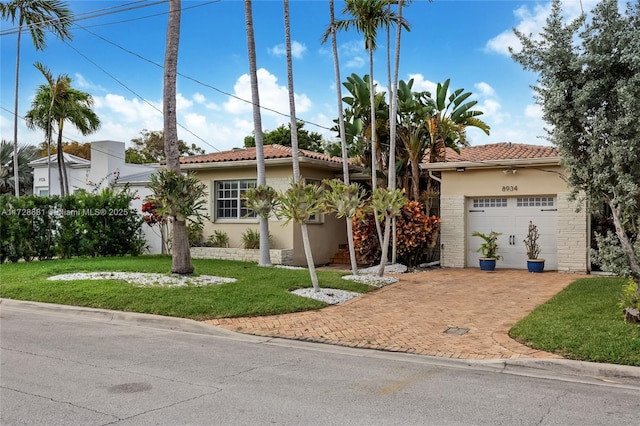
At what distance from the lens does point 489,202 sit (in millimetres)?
17094

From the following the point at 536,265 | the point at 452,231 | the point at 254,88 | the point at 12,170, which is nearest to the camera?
the point at 254,88

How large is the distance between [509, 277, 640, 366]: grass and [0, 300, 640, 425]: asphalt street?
15.9 inches

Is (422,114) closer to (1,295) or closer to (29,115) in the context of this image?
(1,295)

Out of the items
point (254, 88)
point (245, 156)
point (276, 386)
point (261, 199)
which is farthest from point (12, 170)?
point (276, 386)

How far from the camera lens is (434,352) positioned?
7477mm

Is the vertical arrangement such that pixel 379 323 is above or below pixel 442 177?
below

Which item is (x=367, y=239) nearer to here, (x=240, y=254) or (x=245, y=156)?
(x=240, y=254)

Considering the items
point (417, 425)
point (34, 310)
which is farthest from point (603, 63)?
point (34, 310)

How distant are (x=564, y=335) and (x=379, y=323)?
293 centimetres

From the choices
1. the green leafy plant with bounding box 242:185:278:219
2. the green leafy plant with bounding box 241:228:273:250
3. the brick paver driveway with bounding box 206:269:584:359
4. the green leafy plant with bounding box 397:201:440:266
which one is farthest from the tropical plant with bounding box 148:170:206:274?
the green leafy plant with bounding box 397:201:440:266

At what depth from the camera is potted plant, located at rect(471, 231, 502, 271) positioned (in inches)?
642

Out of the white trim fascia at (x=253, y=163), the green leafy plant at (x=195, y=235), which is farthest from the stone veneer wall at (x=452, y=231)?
the green leafy plant at (x=195, y=235)

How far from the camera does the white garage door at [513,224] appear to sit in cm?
1608

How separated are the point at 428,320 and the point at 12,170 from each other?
28.3 meters
